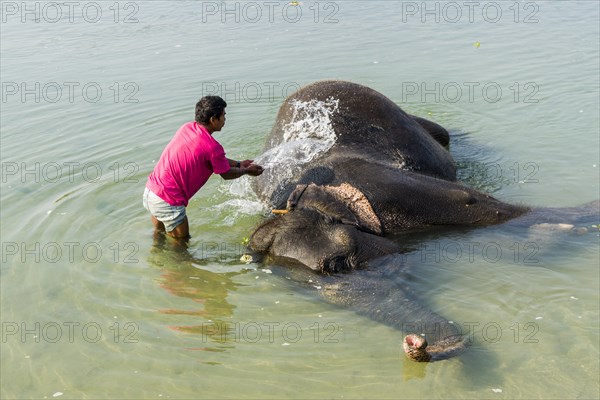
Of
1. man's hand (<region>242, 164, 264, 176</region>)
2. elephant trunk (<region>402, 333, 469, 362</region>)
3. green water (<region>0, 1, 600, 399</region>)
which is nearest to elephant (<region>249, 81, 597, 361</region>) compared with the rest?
elephant trunk (<region>402, 333, 469, 362</region>)

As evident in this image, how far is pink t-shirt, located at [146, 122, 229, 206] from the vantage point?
21.6 feet

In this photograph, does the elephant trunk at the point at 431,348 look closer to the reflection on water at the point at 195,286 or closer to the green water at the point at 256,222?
the green water at the point at 256,222

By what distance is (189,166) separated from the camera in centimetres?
669

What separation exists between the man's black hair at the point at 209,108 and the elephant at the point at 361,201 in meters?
1.00

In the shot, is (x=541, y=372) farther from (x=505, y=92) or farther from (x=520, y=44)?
(x=520, y=44)

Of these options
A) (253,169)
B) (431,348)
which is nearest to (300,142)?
(253,169)

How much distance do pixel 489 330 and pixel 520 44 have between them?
9206mm

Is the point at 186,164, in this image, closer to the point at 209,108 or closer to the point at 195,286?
the point at 209,108

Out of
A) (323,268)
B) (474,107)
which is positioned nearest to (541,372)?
(323,268)

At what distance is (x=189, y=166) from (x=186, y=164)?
33 millimetres

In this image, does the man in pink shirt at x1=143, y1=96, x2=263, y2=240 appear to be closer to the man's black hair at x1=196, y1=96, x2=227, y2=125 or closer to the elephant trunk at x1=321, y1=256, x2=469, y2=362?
the man's black hair at x1=196, y1=96, x2=227, y2=125

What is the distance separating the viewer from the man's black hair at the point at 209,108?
256 inches

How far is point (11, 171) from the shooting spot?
9.13 metres

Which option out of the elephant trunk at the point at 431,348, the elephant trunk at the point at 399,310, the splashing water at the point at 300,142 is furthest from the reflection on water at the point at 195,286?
the elephant trunk at the point at 431,348
